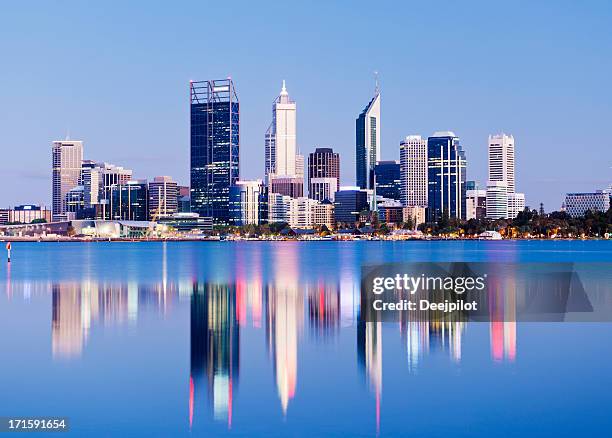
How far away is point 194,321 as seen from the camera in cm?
3559

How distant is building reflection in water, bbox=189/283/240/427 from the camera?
780 inches

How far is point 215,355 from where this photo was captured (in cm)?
2666

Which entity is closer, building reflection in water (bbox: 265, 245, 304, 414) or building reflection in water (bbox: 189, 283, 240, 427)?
building reflection in water (bbox: 189, 283, 240, 427)

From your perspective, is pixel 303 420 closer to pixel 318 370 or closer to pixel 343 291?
pixel 318 370

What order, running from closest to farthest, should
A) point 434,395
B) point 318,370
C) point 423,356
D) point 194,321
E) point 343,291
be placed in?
point 434,395 < point 318,370 < point 423,356 < point 194,321 < point 343,291

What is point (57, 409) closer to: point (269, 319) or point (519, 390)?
point (519, 390)

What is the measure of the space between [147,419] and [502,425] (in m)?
7.58

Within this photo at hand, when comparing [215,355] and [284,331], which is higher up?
[284,331]

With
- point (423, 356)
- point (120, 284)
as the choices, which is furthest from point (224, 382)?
point (120, 284)

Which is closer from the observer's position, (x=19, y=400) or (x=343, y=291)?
(x=19, y=400)

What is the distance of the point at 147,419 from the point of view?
18.5 m

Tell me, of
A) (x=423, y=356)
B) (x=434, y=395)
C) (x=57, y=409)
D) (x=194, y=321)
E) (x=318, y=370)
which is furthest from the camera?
(x=194, y=321)

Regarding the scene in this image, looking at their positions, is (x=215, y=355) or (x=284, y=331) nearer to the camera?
(x=215, y=355)

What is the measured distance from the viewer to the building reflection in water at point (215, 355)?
65.0 ft
